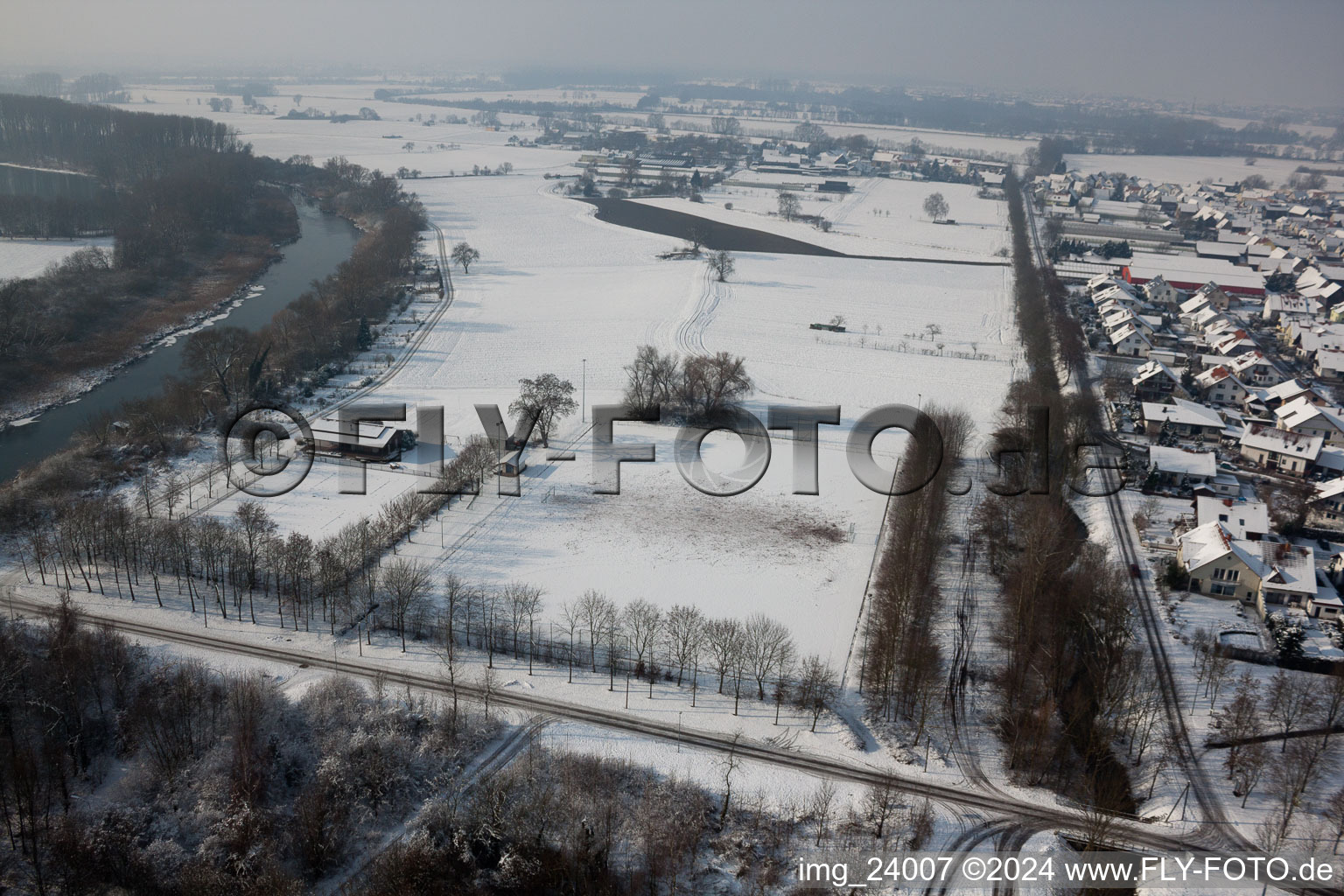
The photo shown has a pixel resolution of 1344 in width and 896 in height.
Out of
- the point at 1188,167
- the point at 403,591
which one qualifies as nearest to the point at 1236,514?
the point at 403,591

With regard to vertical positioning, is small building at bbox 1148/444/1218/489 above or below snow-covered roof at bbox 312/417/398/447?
below

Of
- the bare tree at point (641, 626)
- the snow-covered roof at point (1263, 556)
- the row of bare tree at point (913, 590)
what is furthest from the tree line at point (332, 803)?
the snow-covered roof at point (1263, 556)

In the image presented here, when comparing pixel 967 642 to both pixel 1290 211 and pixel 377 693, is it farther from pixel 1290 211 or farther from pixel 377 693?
pixel 1290 211

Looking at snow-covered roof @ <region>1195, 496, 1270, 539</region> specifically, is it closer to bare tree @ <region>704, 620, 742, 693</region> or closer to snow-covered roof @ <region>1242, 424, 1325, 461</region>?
snow-covered roof @ <region>1242, 424, 1325, 461</region>

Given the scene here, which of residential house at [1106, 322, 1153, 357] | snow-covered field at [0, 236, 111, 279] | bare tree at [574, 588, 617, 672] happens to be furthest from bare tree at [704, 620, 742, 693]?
snow-covered field at [0, 236, 111, 279]

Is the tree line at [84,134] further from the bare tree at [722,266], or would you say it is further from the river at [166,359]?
the bare tree at [722,266]
